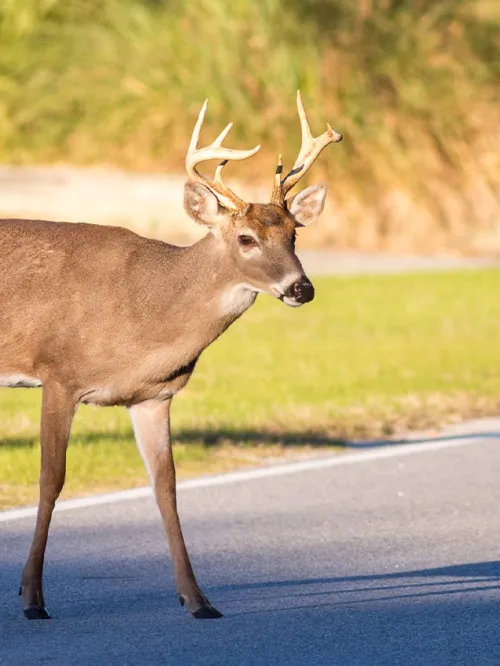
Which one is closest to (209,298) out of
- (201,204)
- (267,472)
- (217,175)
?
(201,204)

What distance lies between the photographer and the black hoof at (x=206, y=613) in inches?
292

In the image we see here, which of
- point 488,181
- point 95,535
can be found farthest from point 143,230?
point 95,535

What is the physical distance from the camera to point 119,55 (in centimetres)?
3025

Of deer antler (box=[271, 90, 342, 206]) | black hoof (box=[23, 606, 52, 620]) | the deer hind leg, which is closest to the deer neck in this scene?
deer antler (box=[271, 90, 342, 206])

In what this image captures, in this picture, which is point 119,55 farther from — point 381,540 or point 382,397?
point 381,540

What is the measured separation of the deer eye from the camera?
7.91m

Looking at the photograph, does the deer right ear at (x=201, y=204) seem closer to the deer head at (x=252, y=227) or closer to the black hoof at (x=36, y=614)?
the deer head at (x=252, y=227)

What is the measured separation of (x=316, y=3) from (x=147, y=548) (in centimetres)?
2220

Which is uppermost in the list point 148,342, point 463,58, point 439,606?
point 463,58

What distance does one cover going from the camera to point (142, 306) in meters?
8.15

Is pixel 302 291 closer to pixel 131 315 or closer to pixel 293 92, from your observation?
pixel 131 315

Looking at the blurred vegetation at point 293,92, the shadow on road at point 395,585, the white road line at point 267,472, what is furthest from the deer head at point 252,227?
the blurred vegetation at point 293,92

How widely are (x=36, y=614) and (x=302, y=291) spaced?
170 cm

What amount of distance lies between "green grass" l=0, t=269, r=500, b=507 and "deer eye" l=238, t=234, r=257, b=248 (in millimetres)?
2547
